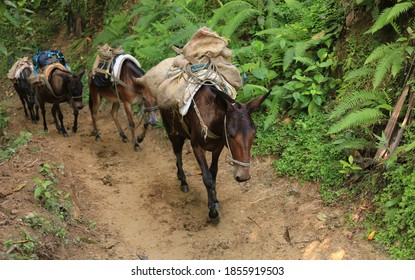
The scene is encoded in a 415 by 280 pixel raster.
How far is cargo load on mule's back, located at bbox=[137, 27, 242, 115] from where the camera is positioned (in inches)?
284

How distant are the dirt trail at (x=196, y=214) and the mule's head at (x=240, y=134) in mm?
1229

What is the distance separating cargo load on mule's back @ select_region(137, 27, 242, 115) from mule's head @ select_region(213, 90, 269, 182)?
929 mm

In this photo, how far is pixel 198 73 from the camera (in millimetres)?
7316

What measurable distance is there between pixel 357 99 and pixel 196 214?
3271 millimetres

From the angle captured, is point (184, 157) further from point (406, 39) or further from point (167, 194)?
point (406, 39)

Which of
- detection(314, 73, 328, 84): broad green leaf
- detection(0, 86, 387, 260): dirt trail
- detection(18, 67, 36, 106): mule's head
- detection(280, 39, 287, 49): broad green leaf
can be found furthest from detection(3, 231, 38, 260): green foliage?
detection(18, 67, 36, 106): mule's head

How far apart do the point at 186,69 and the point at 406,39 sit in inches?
140

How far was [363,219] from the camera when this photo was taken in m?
6.35

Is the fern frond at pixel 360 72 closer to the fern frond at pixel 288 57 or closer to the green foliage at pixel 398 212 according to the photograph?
the fern frond at pixel 288 57

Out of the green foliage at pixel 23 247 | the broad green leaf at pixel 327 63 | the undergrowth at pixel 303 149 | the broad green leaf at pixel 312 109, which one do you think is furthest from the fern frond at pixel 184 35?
the green foliage at pixel 23 247

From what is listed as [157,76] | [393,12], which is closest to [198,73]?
[157,76]

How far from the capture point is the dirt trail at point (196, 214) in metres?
6.44

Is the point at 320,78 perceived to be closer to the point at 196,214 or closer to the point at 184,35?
the point at 196,214

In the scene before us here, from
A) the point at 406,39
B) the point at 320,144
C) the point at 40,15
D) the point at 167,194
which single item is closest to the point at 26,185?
the point at 167,194
